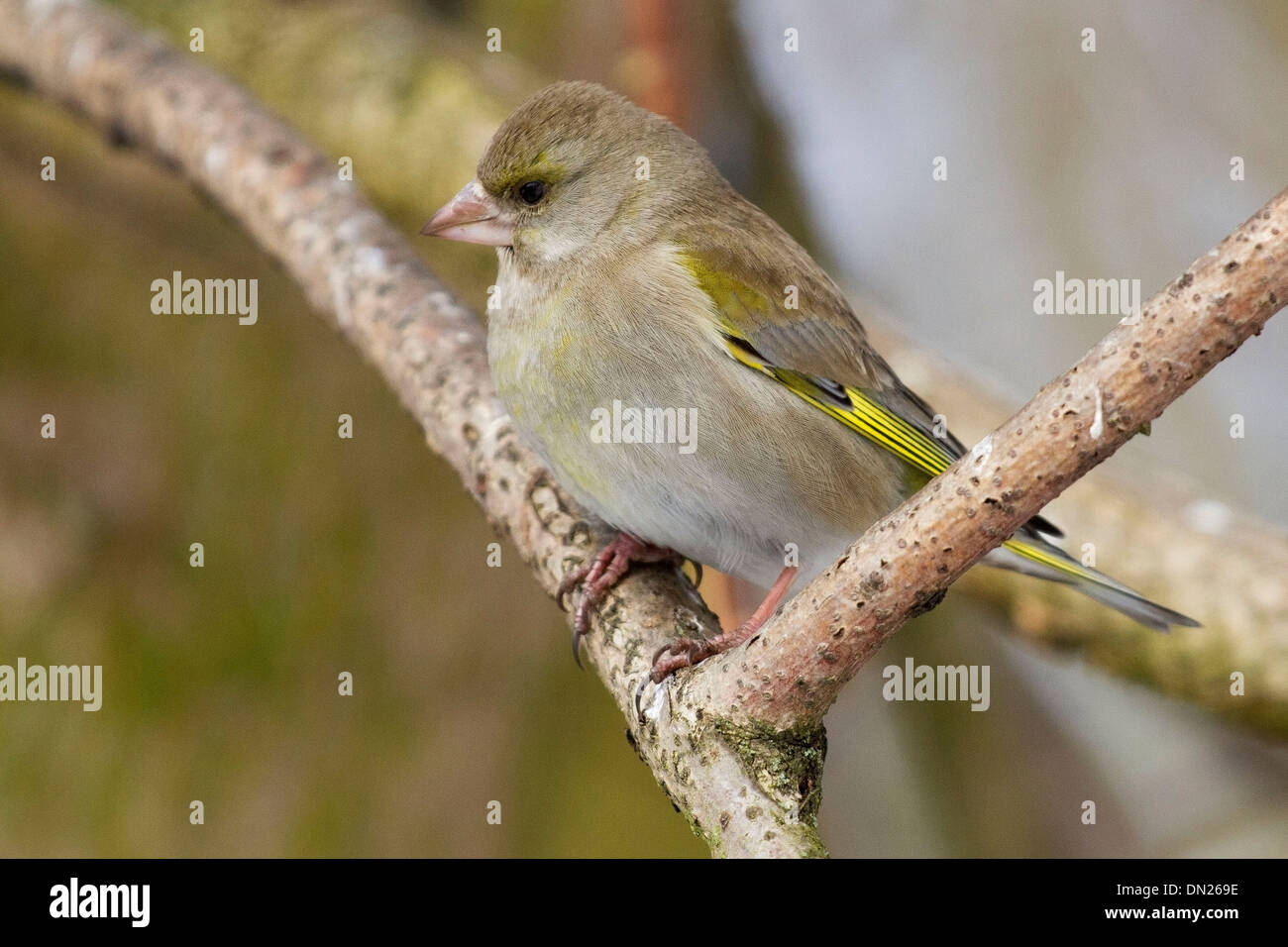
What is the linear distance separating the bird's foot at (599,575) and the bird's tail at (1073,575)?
95cm

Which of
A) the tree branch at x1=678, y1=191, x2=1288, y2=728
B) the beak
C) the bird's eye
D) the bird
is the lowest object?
the tree branch at x1=678, y1=191, x2=1288, y2=728

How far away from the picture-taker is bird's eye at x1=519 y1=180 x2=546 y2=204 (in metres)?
3.46

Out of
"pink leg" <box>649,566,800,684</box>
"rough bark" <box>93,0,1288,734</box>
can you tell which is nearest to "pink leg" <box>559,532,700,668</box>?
"pink leg" <box>649,566,800,684</box>

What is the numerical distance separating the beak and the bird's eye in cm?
8

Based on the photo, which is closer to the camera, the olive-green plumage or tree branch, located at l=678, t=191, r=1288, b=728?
tree branch, located at l=678, t=191, r=1288, b=728

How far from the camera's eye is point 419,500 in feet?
17.3

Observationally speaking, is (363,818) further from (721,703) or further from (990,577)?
(721,703)

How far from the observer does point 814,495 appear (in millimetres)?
3152

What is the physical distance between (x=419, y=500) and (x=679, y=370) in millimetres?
2446

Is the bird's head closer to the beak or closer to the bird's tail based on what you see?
the beak

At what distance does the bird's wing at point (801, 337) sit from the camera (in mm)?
3270

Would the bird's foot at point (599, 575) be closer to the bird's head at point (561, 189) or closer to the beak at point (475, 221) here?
the bird's head at point (561, 189)

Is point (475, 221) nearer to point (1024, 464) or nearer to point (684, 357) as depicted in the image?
point (684, 357)

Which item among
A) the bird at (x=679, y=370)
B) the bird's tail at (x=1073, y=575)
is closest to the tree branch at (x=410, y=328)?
the bird at (x=679, y=370)
